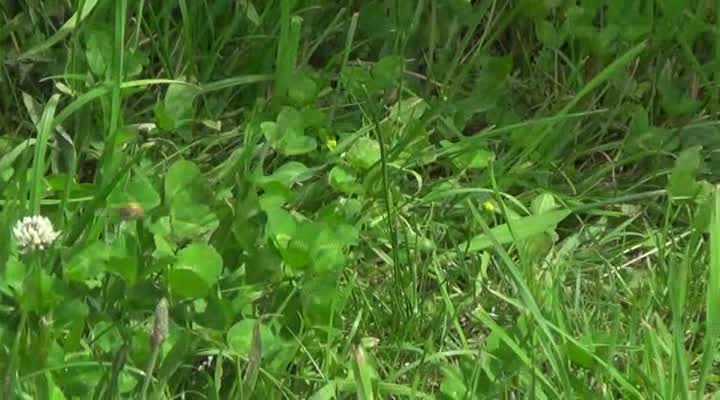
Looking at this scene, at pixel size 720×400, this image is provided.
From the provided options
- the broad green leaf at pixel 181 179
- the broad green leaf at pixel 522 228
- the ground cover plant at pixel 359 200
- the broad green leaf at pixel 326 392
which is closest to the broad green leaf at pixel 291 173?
the ground cover plant at pixel 359 200

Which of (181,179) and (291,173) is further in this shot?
(291,173)

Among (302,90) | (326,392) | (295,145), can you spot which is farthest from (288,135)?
(326,392)

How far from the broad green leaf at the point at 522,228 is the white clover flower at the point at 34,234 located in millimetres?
574

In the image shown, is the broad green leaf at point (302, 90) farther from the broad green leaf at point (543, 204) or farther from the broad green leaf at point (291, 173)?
the broad green leaf at point (543, 204)

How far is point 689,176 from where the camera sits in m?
1.99

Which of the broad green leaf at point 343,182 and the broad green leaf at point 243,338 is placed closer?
the broad green leaf at point 243,338

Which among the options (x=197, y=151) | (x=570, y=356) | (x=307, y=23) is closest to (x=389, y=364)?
(x=570, y=356)

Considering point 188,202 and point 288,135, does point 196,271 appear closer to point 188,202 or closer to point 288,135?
point 188,202

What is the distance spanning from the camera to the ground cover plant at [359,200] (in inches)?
66.4

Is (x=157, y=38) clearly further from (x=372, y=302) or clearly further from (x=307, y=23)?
(x=372, y=302)

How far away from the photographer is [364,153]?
79.6 inches

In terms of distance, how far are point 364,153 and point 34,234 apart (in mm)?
538

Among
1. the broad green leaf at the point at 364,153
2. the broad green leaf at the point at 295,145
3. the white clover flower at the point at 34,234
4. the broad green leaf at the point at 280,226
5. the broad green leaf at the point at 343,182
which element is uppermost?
the white clover flower at the point at 34,234

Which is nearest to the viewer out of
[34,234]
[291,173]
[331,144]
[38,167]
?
[34,234]
